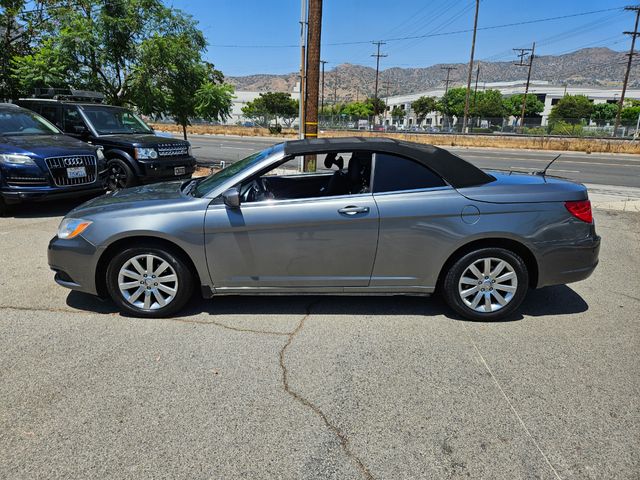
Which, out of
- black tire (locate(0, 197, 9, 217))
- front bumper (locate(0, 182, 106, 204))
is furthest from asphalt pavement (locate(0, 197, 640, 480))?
black tire (locate(0, 197, 9, 217))

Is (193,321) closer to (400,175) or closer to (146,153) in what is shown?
(400,175)

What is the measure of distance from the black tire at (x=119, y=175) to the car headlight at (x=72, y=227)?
18.1 ft

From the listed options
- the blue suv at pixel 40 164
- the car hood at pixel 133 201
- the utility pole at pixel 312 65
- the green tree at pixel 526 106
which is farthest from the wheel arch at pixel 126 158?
the green tree at pixel 526 106

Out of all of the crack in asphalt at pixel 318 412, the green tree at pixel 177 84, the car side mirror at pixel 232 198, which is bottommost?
the crack in asphalt at pixel 318 412

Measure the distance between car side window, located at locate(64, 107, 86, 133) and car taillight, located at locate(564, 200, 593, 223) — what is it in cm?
965

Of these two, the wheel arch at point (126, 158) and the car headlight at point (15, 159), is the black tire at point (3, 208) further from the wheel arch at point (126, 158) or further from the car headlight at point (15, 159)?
the wheel arch at point (126, 158)

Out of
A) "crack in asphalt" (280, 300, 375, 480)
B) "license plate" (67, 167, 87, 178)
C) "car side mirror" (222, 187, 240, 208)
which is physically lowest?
"crack in asphalt" (280, 300, 375, 480)

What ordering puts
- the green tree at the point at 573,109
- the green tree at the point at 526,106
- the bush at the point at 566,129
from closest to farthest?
the bush at the point at 566,129 → the green tree at the point at 573,109 → the green tree at the point at 526,106

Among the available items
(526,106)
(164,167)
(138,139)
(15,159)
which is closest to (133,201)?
(15,159)

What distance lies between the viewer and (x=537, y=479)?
229cm

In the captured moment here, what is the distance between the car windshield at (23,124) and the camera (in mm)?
8367

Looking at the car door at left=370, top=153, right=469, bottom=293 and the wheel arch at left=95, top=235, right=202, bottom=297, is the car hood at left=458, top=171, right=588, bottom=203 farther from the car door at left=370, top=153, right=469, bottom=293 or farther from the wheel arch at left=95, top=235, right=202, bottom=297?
the wheel arch at left=95, top=235, right=202, bottom=297

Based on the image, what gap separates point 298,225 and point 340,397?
1443mm

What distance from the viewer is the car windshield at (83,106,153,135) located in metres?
9.89
